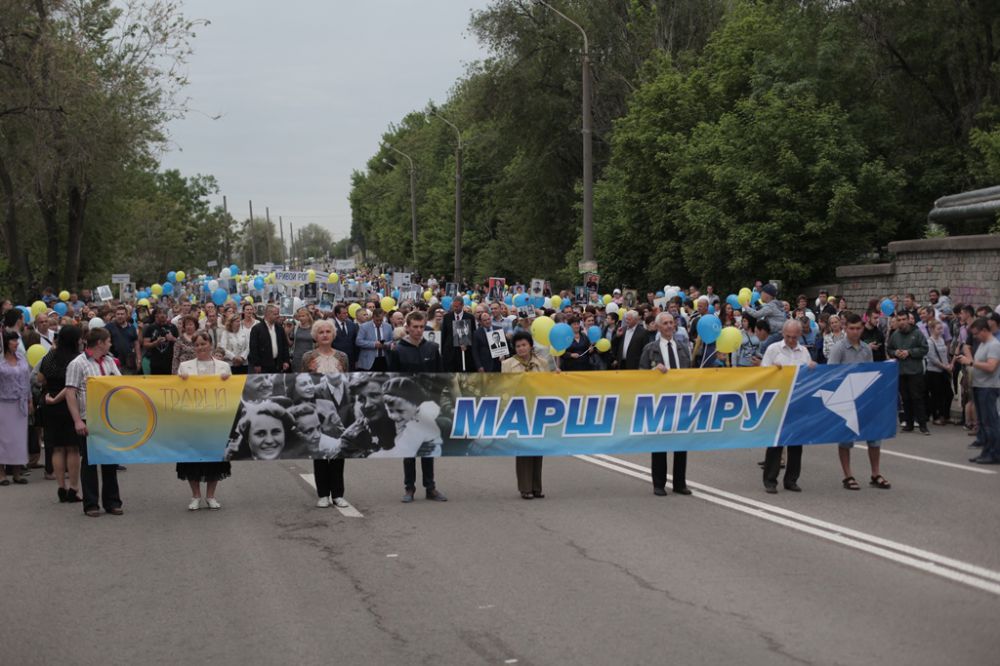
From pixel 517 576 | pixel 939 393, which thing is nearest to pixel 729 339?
pixel 939 393

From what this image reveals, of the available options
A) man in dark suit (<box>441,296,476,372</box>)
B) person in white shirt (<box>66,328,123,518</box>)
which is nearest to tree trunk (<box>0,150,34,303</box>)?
man in dark suit (<box>441,296,476,372</box>)

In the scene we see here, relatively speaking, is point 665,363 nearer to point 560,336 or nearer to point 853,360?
point 853,360

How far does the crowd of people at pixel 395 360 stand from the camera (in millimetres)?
11656

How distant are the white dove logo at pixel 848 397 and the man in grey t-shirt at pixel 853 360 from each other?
0.79 ft

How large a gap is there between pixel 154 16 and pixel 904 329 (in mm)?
27470

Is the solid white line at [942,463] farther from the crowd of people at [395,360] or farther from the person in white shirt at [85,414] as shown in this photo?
the person in white shirt at [85,414]

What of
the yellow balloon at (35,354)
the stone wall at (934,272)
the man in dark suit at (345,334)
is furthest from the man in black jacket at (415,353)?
the stone wall at (934,272)

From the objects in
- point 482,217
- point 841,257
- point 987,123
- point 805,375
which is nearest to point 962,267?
point 841,257

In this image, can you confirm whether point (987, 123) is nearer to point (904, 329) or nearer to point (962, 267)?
point (962, 267)

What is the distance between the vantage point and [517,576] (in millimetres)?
→ 8453

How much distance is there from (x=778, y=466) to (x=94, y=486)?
6.54 m

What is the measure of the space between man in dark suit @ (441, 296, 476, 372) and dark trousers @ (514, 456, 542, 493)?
253 inches

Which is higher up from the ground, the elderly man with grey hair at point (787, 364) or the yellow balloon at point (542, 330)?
the yellow balloon at point (542, 330)

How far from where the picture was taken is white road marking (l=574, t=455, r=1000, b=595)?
8203 mm
